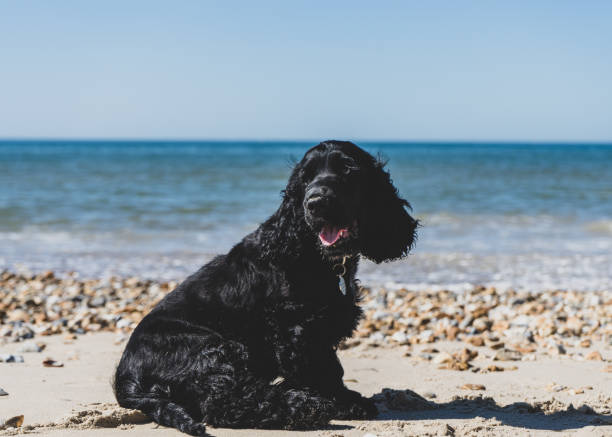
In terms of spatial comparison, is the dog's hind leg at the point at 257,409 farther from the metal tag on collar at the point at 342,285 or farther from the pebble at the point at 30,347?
the pebble at the point at 30,347

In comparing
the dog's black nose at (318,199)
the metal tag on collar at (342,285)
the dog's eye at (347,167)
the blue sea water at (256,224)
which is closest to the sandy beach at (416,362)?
the metal tag on collar at (342,285)

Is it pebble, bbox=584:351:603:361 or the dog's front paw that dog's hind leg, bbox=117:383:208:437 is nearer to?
the dog's front paw

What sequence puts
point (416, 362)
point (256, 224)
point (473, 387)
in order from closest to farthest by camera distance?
point (473, 387), point (416, 362), point (256, 224)

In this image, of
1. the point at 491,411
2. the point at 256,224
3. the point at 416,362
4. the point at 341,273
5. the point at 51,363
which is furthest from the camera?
the point at 256,224

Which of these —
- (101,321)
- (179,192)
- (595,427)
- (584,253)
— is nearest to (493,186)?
(179,192)

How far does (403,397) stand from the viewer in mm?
4293

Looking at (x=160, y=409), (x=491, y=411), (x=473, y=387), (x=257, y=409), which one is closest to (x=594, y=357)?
(x=473, y=387)

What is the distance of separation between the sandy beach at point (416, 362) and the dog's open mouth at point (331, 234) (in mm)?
1012

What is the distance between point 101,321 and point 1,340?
3.56 ft

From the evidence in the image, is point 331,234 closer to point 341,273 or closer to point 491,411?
point 341,273

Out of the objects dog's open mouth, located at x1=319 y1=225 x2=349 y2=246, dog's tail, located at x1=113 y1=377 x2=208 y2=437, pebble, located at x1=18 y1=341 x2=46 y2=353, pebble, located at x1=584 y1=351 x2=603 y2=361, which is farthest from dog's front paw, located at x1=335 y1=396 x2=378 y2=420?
pebble, located at x1=18 y1=341 x2=46 y2=353

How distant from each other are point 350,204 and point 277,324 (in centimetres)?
77

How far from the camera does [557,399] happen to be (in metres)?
4.40

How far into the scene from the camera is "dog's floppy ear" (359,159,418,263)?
409 centimetres
